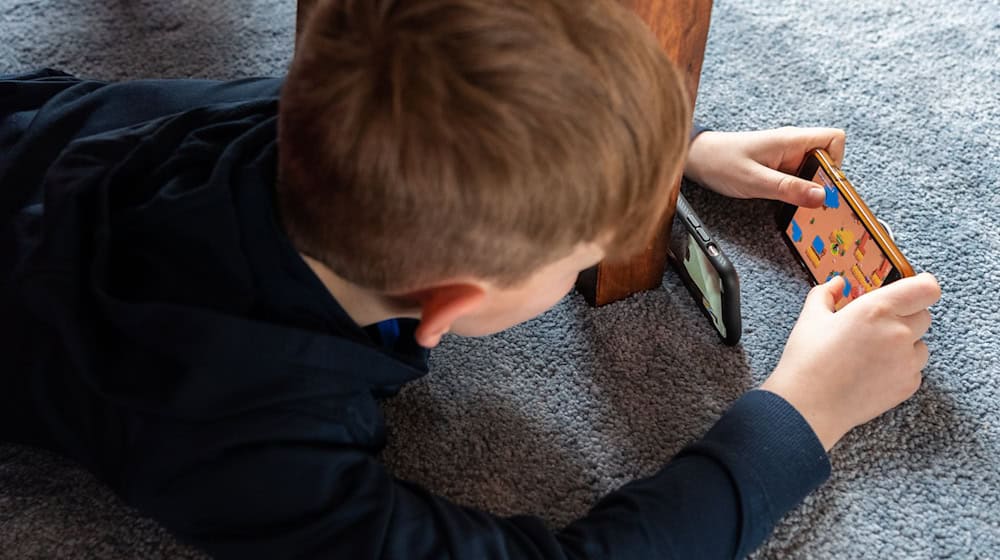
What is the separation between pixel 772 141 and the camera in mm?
796

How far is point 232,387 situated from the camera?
0.52 metres

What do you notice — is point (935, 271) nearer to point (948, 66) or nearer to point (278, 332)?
point (948, 66)

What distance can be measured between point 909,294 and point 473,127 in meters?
0.41

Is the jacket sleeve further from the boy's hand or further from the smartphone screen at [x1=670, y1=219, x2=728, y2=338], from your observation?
the boy's hand

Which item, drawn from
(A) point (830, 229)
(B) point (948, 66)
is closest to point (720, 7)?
(B) point (948, 66)

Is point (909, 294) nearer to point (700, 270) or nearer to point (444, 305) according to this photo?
point (700, 270)

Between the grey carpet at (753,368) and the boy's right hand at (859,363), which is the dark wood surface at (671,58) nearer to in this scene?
the grey carpet at (753,368)

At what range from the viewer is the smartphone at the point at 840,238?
68 cm

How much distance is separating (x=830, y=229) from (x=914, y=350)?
0.12 m

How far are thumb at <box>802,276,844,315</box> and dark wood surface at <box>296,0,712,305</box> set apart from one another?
126mm

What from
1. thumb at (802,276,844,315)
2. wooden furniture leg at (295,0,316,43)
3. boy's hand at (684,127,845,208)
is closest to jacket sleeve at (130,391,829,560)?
thumb at (802,276,844,315)

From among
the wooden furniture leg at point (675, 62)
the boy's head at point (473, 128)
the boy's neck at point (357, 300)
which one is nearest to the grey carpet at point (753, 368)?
the wooden furniture leg at point (675, 62)

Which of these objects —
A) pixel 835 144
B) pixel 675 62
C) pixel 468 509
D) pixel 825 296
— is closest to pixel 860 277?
pixel 825 296

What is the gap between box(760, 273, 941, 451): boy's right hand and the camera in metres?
0.66
